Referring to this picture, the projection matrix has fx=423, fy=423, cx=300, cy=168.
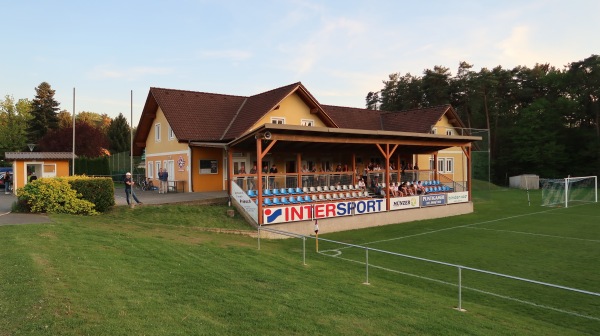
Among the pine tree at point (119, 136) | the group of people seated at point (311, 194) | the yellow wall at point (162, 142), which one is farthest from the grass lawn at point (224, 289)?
the pine tree at point (119, 136)

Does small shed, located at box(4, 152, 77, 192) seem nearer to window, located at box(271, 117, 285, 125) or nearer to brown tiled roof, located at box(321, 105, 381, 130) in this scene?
window, located at box(271, 117, 285, 125)

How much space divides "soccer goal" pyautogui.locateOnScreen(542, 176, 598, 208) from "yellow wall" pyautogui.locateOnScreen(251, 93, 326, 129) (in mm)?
18727

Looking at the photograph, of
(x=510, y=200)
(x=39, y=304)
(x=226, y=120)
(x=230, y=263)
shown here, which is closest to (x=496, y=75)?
(x=510, y=200)

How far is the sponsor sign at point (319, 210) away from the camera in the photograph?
18219 mm

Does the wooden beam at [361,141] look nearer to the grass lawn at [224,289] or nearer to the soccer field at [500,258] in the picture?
the soccer field at [500,258]

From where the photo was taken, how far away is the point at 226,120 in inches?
1147

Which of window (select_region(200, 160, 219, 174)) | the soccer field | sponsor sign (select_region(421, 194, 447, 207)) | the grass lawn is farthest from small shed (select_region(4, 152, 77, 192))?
sponsor sign (select_region(421, 194, 447, 207))

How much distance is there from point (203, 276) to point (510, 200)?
32436 mm

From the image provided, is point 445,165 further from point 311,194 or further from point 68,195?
Result: point 68,195

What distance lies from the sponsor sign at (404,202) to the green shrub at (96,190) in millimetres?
14190

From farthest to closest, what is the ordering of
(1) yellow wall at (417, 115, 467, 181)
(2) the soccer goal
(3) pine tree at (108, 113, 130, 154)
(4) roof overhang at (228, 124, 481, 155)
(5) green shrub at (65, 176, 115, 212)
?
(3) pine tree at (108, 113, 130, 154)
(1) yellow wall at (417, 115, 467, 181)
(2) the soccer goal
(4) roof overhang at (228, 124, 481, 155)
(5) green shrub at (65, 176, 115, 212)

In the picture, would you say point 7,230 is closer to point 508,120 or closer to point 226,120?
point 226,120

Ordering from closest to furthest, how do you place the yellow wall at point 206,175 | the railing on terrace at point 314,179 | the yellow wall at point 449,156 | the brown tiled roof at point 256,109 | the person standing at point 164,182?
the railing on terrace at point 314,179, the yellow wall at point 206,175, the person standing at point 164,182, the brown tiled roof at point 256,109, the yellow wall at point 449,156

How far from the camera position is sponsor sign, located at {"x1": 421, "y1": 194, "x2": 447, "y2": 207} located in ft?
83.3
